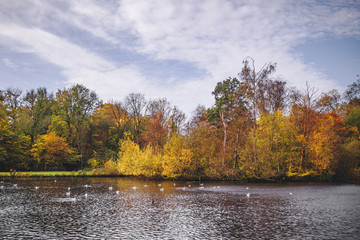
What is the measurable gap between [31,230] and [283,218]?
14.4 m

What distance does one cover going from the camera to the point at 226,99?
5200 centimetres

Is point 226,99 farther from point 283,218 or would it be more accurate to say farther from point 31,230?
point 31,230

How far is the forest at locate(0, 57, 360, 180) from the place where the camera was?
41719mm

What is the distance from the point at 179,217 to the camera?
1764 cm

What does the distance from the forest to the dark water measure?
52.9 ft

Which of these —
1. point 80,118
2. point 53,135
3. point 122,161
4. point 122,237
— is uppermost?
point 80,118

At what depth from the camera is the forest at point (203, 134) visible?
137ft

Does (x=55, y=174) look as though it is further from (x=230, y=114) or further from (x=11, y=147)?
(x=230, y=114)

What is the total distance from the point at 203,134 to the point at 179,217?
1077 inches

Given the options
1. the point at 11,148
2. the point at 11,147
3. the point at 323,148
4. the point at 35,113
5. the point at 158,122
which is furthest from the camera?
the point at 35,113

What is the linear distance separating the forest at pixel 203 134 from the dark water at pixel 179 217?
1612 cm

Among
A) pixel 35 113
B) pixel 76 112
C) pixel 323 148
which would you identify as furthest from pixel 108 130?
pixel 323 148

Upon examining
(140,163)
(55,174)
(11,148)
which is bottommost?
(55,174)

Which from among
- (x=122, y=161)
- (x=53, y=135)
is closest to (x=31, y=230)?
(x=122, y=161)
